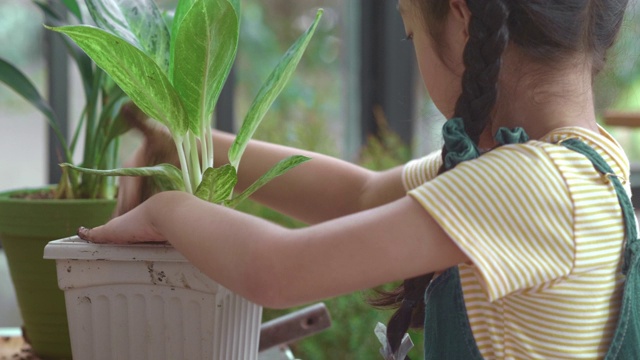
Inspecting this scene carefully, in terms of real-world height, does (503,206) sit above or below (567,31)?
below

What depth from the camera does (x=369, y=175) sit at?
3.63 ft

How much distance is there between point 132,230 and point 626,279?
18.3 inches

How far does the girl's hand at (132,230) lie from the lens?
2.55 feet

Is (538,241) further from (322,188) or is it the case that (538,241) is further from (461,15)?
(322,188)

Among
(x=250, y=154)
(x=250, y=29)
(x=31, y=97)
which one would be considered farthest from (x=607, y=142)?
(x=250, y=29)

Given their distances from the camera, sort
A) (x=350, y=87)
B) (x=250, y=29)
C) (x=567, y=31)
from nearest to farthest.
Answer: (x=567, y=31) < (x=250, y=29) < (x=350, y=87)

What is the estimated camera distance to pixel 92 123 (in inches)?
42.9

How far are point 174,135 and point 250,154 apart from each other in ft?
0.73

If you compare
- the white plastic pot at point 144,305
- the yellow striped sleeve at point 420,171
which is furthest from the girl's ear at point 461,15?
the white plastic pot at point 144,305

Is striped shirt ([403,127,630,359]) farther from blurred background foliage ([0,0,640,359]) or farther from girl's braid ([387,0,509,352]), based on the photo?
blurred background foliage ([0,0,640,359])

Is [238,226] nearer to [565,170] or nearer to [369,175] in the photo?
[565,170]

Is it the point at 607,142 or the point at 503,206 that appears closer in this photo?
the point at 503,206

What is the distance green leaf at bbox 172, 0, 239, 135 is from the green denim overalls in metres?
0.30

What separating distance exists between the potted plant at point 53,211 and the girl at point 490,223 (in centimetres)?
18
